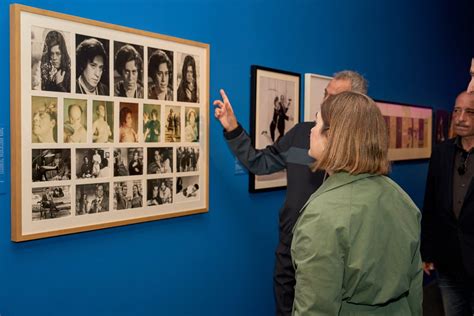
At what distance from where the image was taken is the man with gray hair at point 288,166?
2471 mm

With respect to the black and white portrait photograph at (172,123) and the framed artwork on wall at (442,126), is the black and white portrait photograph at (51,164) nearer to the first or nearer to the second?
the black and white portrait photograph at (172,123)

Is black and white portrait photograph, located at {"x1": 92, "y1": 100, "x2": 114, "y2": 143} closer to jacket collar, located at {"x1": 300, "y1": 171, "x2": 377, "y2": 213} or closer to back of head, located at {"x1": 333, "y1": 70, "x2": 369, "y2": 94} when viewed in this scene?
jacket collar, located at {"x1": 300, "y1": 171, "x2": 377, "y2": 213}

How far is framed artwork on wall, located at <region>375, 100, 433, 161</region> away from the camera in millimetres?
4332

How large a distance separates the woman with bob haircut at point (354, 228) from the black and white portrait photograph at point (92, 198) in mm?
914

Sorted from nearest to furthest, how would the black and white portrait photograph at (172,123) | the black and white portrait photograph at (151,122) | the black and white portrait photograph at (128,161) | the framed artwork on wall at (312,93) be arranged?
the black and white portrait photograph at (128,161) < the black and white portrait photograph at (151,122) < the black and white portrait photograph at (172,123) < the framed artwork on wall at (312,93)

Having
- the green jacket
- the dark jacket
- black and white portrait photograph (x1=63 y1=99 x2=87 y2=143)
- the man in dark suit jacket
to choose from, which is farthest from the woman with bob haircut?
the man in dark suit jacket

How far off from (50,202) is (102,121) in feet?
1.30

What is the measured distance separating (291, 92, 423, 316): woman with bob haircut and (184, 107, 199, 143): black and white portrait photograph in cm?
93

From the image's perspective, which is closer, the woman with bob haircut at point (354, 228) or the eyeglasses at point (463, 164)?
the woman with bob haircut at point (354, 228)

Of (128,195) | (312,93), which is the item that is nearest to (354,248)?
(128,195)

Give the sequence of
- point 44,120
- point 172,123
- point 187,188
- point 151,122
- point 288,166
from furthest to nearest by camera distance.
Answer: point 288,166 → point 187,188 → point 172,123 → point 151,122 → point 44,120

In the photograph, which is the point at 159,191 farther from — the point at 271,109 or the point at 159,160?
the point at 271,109

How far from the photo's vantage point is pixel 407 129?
4621 mm

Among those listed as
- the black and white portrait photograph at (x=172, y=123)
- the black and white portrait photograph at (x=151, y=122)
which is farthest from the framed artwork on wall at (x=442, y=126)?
the black and white portrait photograph at (x=151, y=122)
